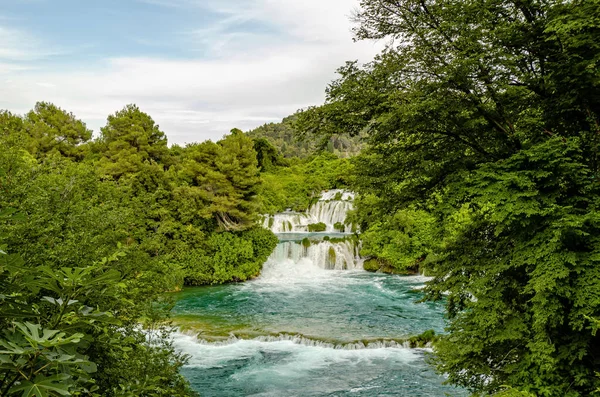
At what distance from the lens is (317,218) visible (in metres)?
30.5

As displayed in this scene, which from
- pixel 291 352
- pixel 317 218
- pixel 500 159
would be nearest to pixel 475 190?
pixel 500 159

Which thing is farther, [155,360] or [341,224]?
[341,224]

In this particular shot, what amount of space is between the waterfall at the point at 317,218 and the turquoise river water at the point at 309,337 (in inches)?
342

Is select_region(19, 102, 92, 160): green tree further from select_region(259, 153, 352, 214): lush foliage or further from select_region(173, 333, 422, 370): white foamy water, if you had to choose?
select_region(259, 153, 352, 214): lush foliage

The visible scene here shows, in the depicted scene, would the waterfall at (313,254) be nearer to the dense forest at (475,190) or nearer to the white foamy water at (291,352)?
the white foamy water at (291,352)

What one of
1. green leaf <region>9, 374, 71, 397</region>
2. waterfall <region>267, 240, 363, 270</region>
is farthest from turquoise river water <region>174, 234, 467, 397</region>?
green leaf <region>9, 374, 71, 397</region>

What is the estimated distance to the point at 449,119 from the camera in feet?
19.4

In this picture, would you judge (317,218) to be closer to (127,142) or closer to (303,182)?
(303,182)

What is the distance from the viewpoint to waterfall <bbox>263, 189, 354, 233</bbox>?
28.8 m

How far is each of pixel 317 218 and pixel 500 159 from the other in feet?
82.3

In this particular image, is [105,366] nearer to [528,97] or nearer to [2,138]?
[2,138]

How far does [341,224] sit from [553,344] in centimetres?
2404

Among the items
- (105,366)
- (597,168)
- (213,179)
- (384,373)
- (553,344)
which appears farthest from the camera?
(213,179)

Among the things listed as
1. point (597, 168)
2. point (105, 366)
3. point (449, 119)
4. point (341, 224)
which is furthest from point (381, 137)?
point (341, 224)
